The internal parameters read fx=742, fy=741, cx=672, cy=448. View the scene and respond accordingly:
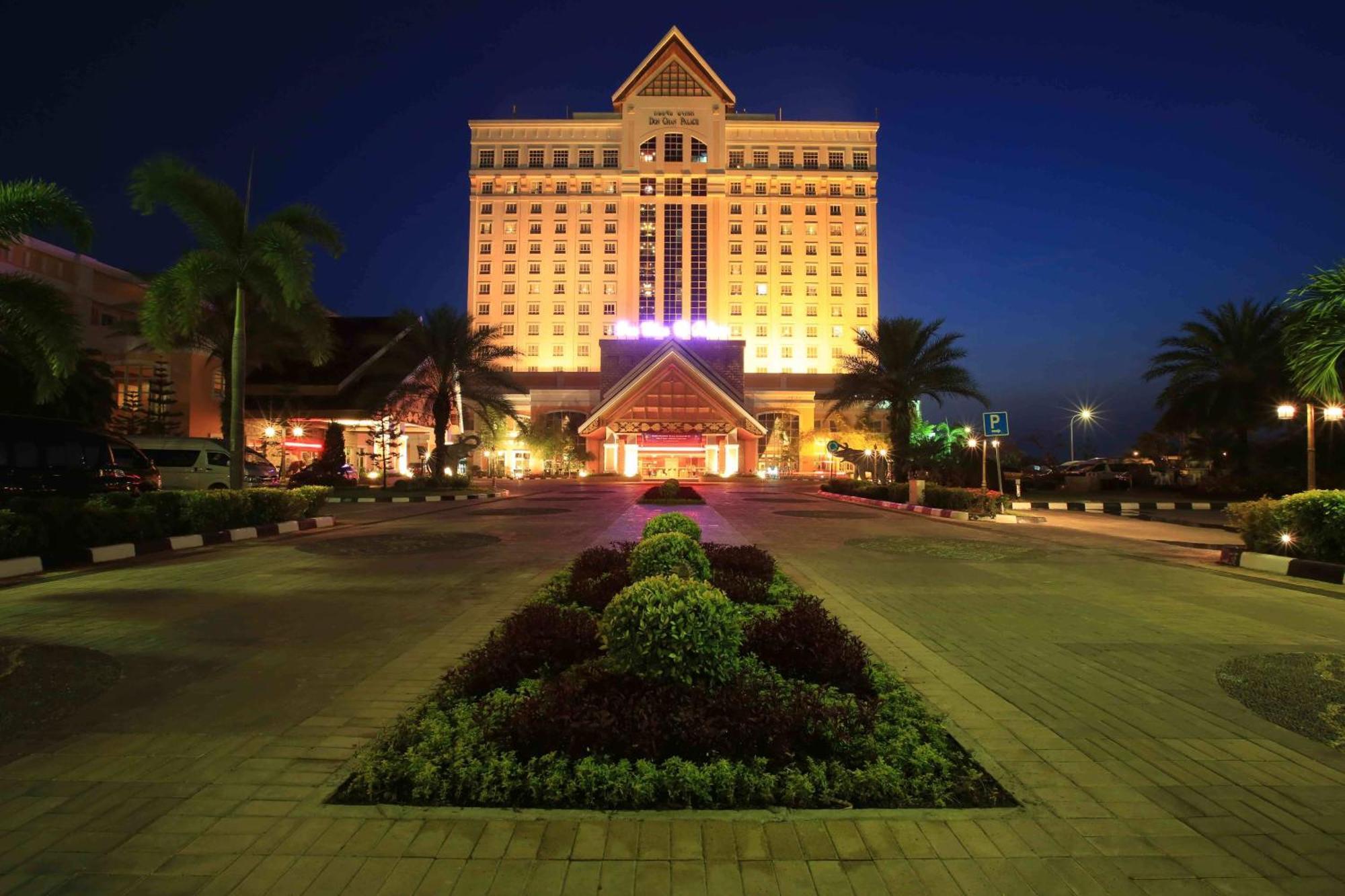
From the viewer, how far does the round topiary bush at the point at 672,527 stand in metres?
8.30

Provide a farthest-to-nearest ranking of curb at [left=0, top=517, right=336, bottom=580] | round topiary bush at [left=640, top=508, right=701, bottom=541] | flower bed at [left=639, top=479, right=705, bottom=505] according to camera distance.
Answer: flower bed at [left=639, top=479, right=705, bottom=505] < curb at [left=0, top=517, right=336, bottom=580] < round topiary bush at [left=640, top=508, right=701, bottom=541]

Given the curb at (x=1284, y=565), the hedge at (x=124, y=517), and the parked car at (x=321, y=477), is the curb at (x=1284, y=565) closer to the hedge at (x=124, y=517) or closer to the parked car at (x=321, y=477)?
the hedge at (x=124, y=517)

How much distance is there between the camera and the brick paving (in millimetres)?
2895

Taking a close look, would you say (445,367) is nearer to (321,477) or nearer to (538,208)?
(321,477)

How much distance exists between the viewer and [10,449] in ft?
52.2

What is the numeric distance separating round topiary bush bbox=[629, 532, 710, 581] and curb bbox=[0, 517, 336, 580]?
948 cm

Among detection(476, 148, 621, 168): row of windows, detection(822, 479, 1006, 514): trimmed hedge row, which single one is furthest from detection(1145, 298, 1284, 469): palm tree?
detection(476, 148, 621, 168): row of windows

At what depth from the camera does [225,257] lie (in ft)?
59.5

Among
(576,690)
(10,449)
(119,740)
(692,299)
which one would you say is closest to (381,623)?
(119,740)

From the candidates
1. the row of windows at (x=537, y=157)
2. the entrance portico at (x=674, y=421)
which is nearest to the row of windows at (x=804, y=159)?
the row of windows at (x=537, y=157)

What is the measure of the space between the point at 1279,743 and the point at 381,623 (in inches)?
285

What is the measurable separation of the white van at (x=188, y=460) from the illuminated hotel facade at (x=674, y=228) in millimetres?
66996

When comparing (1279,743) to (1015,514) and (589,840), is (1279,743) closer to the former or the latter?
(589,840)

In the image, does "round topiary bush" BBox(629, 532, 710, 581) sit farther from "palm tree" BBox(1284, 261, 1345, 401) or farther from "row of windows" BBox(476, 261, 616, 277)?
"row of windows" BBox(476, 261, 616, 277)
